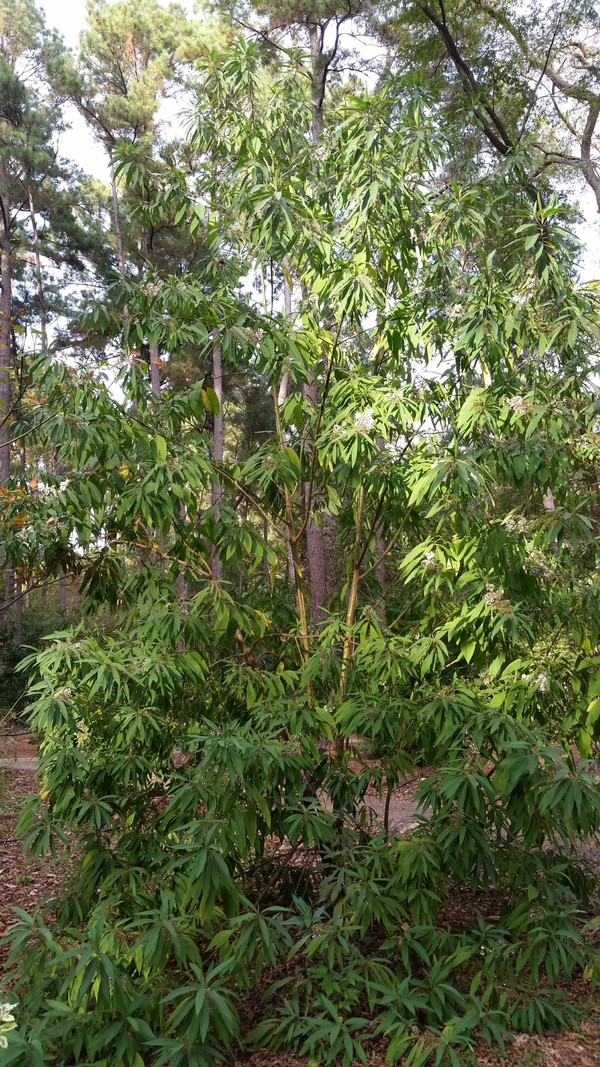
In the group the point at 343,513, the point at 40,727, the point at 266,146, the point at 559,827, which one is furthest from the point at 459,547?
the point at 266,146

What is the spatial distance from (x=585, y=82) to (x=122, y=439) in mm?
8035

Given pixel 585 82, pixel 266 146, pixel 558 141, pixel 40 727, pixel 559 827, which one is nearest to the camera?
pixel 40 727

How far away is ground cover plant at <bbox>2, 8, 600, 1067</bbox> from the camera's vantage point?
2.89 meters

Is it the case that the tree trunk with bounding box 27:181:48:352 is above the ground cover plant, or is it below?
above

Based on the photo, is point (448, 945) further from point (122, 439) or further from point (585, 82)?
point (585, 82)

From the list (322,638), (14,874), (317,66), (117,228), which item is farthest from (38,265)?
(322,638)

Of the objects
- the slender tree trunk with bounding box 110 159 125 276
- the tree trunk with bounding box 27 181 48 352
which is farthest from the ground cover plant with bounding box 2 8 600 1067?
the tree trunk with bounding box 27 181 48 352

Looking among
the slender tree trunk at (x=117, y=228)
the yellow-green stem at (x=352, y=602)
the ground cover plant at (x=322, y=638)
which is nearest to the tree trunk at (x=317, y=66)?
the ground cover plant at (x=322, y=638)

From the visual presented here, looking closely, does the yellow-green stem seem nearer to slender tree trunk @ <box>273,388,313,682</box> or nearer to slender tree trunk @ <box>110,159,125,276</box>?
slender tree trunk @ <box>273,388,313,682</box>

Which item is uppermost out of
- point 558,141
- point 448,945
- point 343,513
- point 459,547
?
point 558,141

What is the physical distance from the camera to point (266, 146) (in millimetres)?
3629

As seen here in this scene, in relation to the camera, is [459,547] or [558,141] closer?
[459,547]

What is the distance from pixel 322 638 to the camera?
3.66m

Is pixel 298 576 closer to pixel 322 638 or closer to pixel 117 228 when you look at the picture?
pixel 322 638
